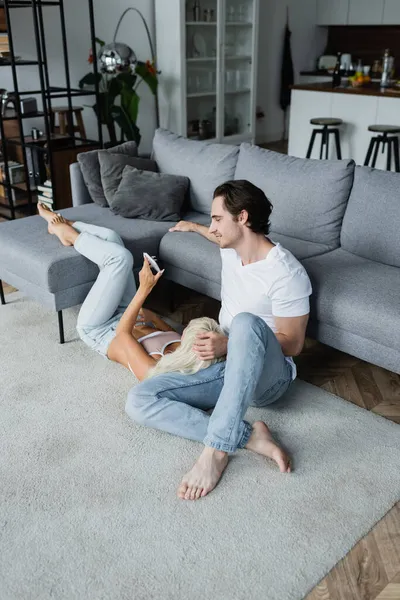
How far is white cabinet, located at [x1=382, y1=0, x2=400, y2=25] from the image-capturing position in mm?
6859

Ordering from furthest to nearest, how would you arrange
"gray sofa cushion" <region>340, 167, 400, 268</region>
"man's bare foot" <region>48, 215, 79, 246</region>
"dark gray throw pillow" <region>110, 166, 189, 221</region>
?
"dark gray throw pillow" <region>110, 166, 189, 221</region> → "man's bare foot" <region>48, 215, 79, 246</region> → "gray sofa cushion" <region>340, 167, 400, 268</region>

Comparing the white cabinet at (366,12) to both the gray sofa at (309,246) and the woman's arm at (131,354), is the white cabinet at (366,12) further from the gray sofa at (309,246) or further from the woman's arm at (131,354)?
the woman's arm at (131,354)

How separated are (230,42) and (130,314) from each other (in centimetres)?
468

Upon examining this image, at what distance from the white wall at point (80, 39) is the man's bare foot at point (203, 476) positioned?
13.2ft

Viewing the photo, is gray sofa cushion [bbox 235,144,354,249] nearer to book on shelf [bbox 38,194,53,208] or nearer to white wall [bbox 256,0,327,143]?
book on shelf [bbox 38,194,53,208]

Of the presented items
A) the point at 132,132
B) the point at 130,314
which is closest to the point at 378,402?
the point at 130,314

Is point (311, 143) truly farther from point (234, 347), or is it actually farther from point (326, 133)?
point (234, 347)

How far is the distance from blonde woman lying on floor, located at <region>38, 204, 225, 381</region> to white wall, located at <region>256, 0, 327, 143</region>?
17.7 ft

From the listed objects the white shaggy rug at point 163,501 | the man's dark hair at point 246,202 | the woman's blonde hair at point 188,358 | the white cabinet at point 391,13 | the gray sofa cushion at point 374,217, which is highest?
the white cabinet at point 391,13

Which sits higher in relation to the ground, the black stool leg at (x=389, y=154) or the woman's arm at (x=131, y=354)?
the black stool leg at (x=389, y=154)

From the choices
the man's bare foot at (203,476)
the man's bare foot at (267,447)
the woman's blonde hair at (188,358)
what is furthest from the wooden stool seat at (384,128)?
the man's bare foot at (203,476)

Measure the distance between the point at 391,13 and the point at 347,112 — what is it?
251 cm

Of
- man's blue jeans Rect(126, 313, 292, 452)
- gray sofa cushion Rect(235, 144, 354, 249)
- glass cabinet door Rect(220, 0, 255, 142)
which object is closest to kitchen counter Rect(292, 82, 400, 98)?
glass cabinet door Rect(220, 0, 255, 142)

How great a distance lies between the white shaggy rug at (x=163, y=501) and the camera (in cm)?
150
